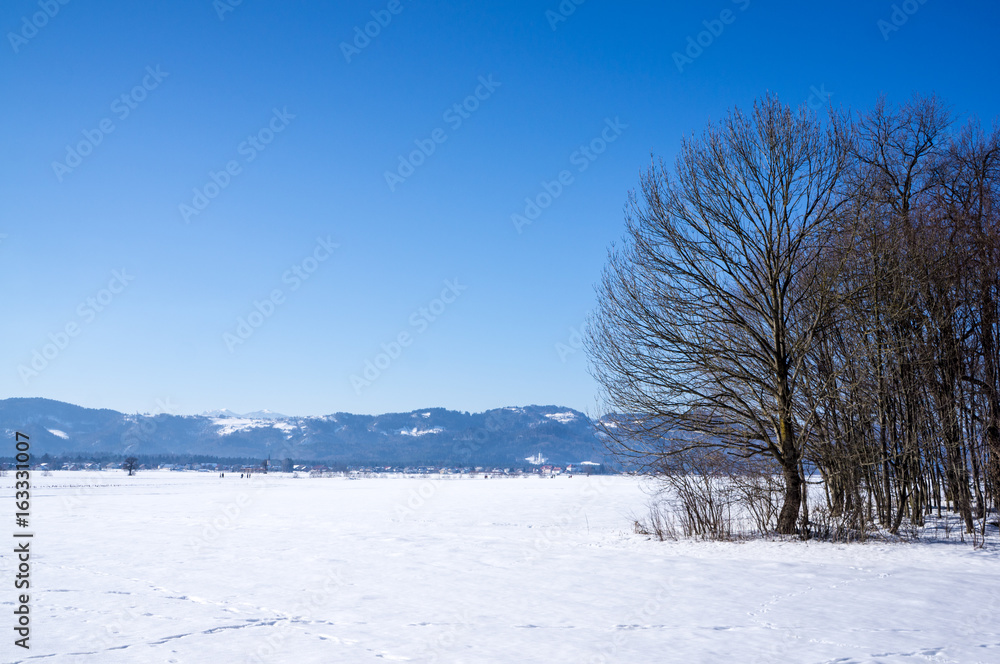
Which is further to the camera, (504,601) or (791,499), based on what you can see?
(791,499)

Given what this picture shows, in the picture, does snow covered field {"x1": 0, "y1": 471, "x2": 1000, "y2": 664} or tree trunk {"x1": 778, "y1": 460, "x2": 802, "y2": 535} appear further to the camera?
tree trunk {"x1": 778, "y1": 460, "x2": 802, "y2": 535}

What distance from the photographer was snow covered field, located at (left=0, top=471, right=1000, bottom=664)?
6.86 meters

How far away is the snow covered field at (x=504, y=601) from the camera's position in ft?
22.5

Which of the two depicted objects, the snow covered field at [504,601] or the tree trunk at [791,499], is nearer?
the snow covered field at [504,601]

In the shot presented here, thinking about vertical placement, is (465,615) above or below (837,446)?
below

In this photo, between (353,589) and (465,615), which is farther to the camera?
(353,589)

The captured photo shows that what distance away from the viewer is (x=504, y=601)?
9539mm

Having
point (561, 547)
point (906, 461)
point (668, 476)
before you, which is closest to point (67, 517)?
point (561, 547)

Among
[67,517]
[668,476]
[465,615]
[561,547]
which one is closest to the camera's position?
[465,615]

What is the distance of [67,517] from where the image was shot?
2538 cm

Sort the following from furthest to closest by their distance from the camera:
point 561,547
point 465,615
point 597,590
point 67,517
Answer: point 67,517, point 561,547, point 597,590, point 465,615

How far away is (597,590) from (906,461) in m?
10.9

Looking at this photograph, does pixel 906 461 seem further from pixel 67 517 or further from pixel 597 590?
pixel 67 517

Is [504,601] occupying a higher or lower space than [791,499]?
lower
